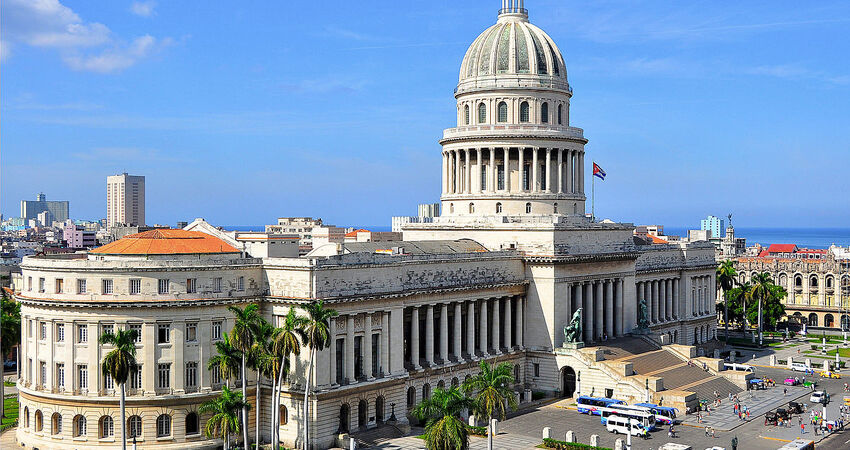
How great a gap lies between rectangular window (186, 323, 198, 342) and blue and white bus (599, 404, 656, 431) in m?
37.1

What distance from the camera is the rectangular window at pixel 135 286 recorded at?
66.9 m

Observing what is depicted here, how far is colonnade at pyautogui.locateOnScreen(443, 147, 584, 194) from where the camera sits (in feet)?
339

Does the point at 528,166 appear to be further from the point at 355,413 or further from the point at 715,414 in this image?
the point at 355,413

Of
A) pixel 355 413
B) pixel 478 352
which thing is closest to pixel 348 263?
pixel 355 413

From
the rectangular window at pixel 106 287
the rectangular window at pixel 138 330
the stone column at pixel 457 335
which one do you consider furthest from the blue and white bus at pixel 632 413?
the rectangular window at pixel 106 287

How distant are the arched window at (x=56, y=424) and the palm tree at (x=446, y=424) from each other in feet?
96.8

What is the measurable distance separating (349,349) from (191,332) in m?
12.8

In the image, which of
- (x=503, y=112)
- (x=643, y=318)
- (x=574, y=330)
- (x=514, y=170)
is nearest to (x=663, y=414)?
(x=574, y=330)

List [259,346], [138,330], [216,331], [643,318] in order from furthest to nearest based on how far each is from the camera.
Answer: [643,318]
[216,331]
[138,330]
[259,346]

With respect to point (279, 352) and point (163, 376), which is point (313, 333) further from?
point (163, 376)

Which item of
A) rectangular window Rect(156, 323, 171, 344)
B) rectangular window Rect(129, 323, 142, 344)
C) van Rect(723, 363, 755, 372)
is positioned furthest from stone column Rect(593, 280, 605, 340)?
rectangular window Rect(129, 323, 142, 344)

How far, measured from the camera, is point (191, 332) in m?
68.9

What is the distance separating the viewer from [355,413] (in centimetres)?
7375

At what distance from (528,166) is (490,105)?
27.7 feet
